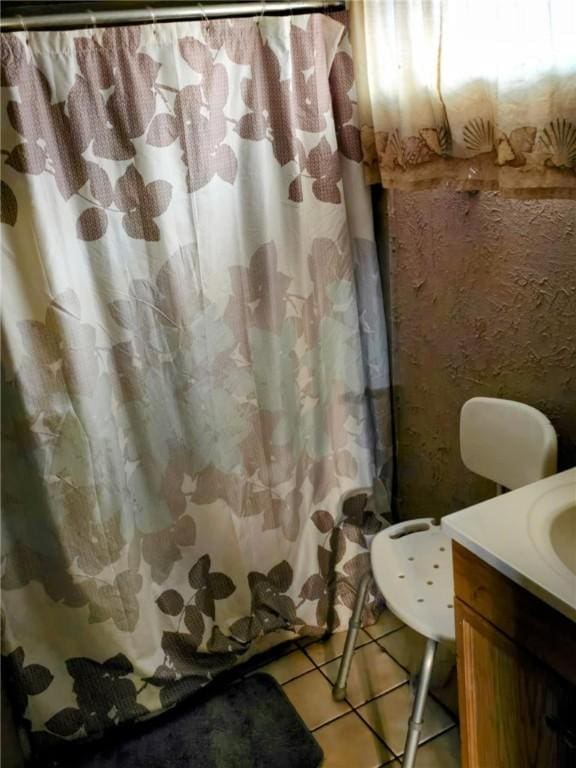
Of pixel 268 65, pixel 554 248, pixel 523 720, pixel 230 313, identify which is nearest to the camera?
pixel 523 720

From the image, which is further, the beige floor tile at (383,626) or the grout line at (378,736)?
the beige floor tile at (383,626)

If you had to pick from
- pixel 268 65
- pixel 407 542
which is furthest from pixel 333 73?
pixel 407 542

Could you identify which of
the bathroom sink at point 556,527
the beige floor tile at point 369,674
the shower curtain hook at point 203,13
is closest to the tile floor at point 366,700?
the beige floor tile at point 369,674

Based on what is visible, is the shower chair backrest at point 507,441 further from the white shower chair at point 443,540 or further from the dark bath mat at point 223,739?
the dark bath mat at point 223,739

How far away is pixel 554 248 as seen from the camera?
120 centimetres

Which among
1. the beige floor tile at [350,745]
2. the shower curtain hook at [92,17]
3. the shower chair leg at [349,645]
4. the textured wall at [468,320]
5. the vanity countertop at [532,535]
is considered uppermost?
the shower curtain hook at [92,17]

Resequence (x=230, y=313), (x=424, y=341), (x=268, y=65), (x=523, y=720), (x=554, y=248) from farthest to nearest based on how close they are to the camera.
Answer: (x=424, y=341) → (x=230, y=313) → (x=268, y=65) → (x=554, y=248) → (x=523, y=720)

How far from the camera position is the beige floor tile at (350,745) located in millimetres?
1486

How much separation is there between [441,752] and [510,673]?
24.9 inches

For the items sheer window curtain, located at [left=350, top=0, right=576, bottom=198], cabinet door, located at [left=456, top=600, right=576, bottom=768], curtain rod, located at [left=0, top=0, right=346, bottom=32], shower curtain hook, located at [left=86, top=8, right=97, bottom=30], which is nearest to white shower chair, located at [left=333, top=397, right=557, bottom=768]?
cabinet door, located at [left=456, top=600, right=576, bottom=768]

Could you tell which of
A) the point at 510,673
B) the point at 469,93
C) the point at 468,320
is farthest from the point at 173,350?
the point at 510,673

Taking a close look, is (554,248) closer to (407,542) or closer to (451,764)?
(407,542)

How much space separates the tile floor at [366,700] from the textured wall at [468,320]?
40 centimetres

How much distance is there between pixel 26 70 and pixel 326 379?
0.97 meters
